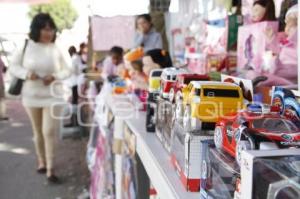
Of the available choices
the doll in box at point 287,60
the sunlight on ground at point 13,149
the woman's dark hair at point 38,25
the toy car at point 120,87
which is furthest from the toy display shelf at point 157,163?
the sunlight on ground at point 13,149

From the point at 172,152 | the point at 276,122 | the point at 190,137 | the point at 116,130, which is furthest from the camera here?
the point at 116,130

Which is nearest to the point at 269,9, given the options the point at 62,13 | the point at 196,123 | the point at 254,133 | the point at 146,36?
the point at 196,123

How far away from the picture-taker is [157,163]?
47.7 inches

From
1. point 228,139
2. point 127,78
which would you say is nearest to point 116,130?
point 127,78

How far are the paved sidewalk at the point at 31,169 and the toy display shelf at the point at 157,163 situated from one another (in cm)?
174

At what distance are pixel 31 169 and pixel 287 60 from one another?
309cm

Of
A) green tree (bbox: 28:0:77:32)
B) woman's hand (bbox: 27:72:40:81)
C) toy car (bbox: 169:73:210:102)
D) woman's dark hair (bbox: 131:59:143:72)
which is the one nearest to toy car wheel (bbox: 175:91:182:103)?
toy car (bbox: 169:73:210:102)

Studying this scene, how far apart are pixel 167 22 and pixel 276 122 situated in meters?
3.66

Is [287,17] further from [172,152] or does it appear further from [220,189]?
[220,189]

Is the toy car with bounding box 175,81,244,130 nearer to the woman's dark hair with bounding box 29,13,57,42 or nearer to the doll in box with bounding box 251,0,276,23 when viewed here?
the doll in box with bounding box 251,0,276,23

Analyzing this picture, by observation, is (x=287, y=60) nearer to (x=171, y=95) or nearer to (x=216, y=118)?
(x=171, y=95)

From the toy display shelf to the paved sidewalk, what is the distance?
1.74 metres

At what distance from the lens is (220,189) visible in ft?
2.74

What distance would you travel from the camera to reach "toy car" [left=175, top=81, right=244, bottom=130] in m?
0.96
